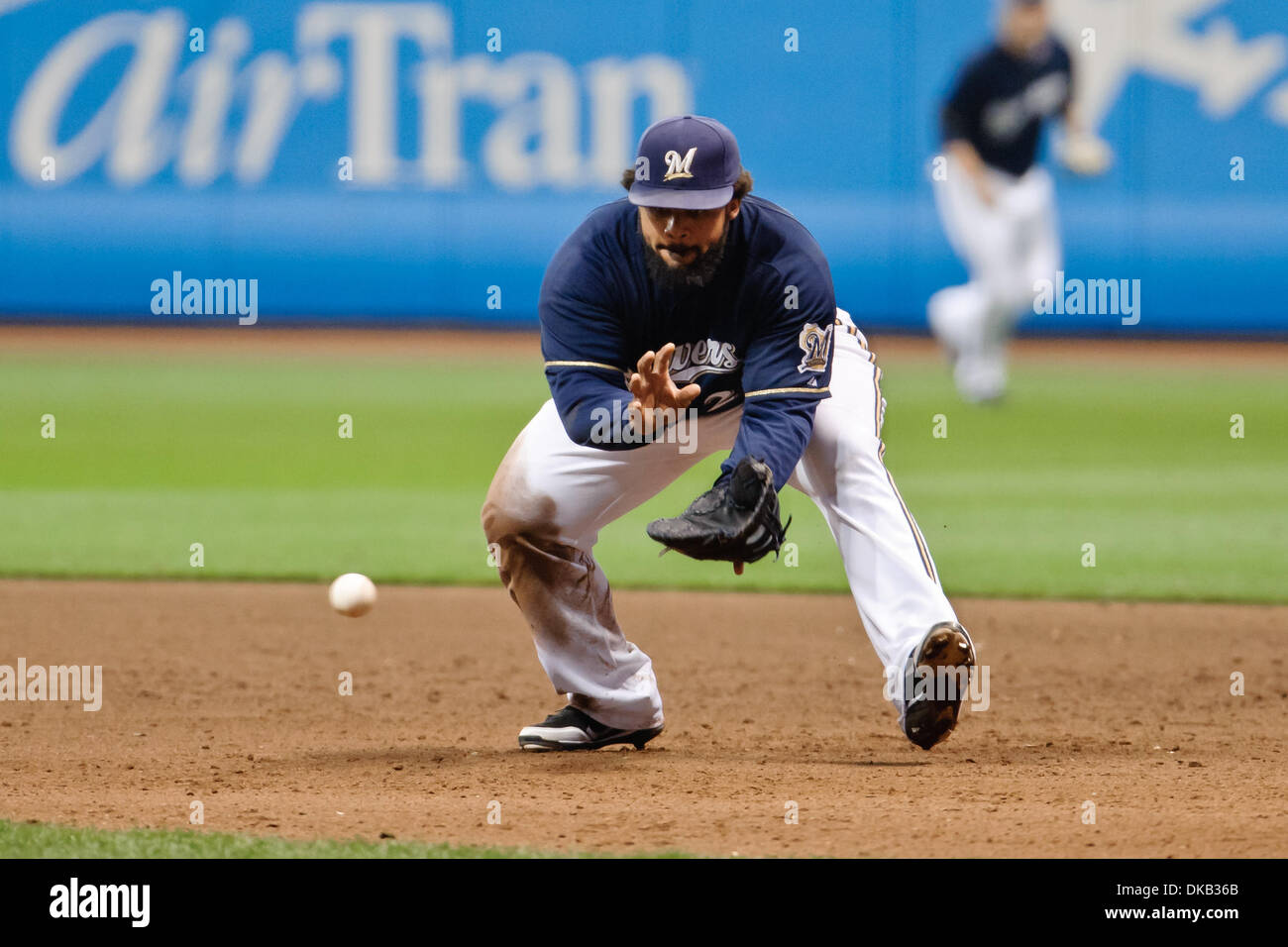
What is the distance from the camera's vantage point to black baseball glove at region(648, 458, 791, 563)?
4125 millimetres

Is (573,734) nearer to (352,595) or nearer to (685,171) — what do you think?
(352,595)

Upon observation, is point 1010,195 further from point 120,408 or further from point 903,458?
point 120,408

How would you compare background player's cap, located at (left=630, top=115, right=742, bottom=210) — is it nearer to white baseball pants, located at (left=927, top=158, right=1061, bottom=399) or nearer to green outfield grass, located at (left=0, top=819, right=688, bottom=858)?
green outfield grass, located at (left=0, top=819, right=688, bottom=858)

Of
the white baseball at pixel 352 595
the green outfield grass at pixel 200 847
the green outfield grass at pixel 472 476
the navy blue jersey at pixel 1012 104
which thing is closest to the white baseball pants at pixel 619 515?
the green outfield grass at pixel 200 847

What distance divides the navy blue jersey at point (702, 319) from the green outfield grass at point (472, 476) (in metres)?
4.28

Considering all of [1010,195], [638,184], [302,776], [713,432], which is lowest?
[302,776]

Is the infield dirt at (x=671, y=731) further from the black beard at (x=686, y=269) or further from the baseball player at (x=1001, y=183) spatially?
the baseball player at (x=1001, y=183)

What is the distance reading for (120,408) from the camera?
1517cm

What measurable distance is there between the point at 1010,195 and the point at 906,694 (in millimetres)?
12976

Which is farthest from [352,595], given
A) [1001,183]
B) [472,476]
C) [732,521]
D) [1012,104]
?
[1012,104]

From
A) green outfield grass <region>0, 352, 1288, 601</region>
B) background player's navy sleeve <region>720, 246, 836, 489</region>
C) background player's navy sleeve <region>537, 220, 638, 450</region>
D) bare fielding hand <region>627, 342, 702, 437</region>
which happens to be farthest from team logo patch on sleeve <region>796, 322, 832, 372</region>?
green outfield grass <region>0, 352, 1288, 601</region>

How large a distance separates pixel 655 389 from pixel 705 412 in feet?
1.68

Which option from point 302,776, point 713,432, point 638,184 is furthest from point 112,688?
point 638,184

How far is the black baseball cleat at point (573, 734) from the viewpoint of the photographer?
5.19m
